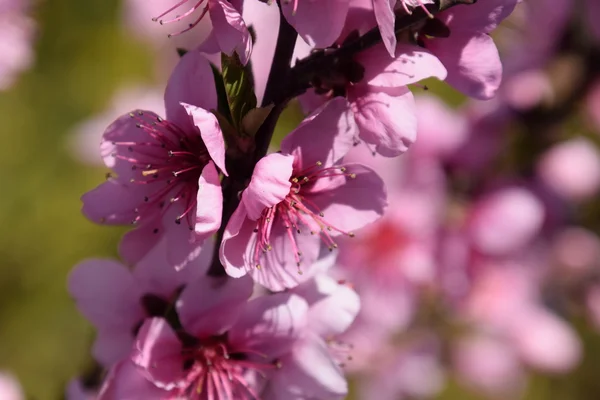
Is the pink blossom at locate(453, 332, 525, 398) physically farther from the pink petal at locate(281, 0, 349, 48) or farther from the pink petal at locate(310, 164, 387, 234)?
the pink petal at locate(281, 0, 349, 48)

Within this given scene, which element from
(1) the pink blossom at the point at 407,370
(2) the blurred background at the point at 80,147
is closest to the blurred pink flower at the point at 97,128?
(2) the blurred background at the point at 80,147

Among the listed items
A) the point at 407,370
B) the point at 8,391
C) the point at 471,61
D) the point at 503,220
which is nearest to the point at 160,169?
the point at 471,61

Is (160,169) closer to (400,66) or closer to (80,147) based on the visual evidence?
(400,66)

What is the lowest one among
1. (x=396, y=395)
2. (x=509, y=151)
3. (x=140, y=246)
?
(x=396, y=395)

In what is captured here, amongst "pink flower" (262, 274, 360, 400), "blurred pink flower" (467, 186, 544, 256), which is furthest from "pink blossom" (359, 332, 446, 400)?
"pink flower" (262, 274, 360, 400)

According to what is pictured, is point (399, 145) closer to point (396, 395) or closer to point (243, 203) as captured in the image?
point (243, 203)

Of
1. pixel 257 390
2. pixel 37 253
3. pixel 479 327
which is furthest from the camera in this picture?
pixel 37 253

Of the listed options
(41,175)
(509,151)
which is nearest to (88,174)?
(41,175)
